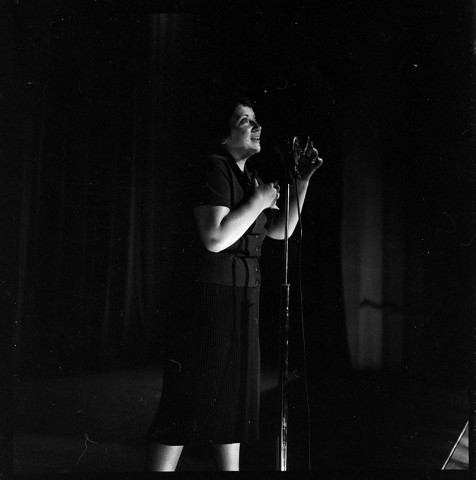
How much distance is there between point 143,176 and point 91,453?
2.83ft

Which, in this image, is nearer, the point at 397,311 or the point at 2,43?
the point at 2,43

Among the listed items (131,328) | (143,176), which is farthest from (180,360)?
(143,176)

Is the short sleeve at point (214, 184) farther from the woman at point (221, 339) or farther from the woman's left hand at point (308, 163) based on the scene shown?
the woman's left hand at point (308, 163)

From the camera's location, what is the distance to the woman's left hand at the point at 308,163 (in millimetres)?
1571

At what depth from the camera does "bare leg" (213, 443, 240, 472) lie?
147 centimetres

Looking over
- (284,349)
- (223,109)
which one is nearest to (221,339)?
(284,349)

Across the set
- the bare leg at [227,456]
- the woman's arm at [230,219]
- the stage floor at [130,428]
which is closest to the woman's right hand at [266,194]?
the woman's arm at [230,219]

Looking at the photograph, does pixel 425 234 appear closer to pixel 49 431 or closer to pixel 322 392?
pixel 322 392

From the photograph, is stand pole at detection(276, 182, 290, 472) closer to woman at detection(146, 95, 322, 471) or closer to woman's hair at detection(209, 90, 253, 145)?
woman at detection(146, 95, 322, 471)

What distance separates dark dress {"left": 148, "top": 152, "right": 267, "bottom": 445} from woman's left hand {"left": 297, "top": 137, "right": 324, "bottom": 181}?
0.76ft

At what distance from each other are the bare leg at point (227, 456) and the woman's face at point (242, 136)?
856 mm

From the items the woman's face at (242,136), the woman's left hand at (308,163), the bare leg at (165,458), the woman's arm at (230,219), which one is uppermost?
the woman's face at (242,136)

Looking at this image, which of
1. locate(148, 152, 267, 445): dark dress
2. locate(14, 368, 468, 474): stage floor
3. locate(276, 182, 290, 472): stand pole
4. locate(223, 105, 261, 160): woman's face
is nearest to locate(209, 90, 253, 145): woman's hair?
locate(223, 105, 261, 160): woman's face

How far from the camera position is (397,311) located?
1664 millimetres
